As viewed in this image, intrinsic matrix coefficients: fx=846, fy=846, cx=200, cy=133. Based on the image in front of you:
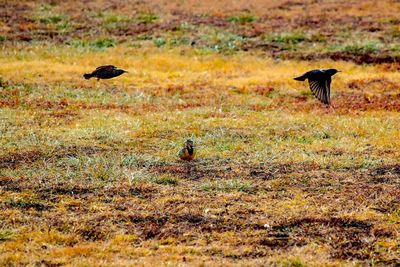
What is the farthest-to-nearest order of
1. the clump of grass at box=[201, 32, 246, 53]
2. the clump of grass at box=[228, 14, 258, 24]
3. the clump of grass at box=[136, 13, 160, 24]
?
1. the clump of grass at box=[228, 14, 258, 24]
2. the clump of grass at box=[136, 13, 160, 24]
3. the clump of grass at box=[201, 32, 246, 53]

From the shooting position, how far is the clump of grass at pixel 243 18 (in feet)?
124

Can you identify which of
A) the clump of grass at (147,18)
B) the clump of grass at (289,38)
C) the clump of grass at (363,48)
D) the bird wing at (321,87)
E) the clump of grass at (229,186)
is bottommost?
the clump of grass at (363,48)

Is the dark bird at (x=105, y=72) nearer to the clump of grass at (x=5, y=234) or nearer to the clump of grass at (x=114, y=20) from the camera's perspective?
the clump of grass at (x=5, y=234)

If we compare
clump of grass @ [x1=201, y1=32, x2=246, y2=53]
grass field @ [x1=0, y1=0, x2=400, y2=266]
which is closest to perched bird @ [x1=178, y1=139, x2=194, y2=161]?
grass field @ [x1=0, y1=0, x2=400, y2=266]

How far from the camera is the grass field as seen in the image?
11102mm

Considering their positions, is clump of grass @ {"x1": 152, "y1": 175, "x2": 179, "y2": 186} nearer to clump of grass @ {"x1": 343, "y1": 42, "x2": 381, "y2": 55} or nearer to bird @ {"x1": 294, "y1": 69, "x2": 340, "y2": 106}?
bird @ {"x1": 294, "y1": 69, "x2": 340, "y2": 106}

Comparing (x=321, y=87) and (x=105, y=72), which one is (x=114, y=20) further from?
(x=321, y=87)

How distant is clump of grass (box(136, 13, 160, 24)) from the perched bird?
883 inches

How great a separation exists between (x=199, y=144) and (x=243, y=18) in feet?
70.3

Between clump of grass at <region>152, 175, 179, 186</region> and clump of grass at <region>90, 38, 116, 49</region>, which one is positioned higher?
clump of grass at <region>152, 175, 179, 186</region>

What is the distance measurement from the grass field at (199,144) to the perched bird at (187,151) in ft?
0.49

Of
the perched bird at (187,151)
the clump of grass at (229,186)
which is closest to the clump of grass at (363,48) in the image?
the perched bird at (187,151)

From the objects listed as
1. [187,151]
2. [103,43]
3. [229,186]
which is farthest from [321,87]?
[103,43]

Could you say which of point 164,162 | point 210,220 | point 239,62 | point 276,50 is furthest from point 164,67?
point 210,220
